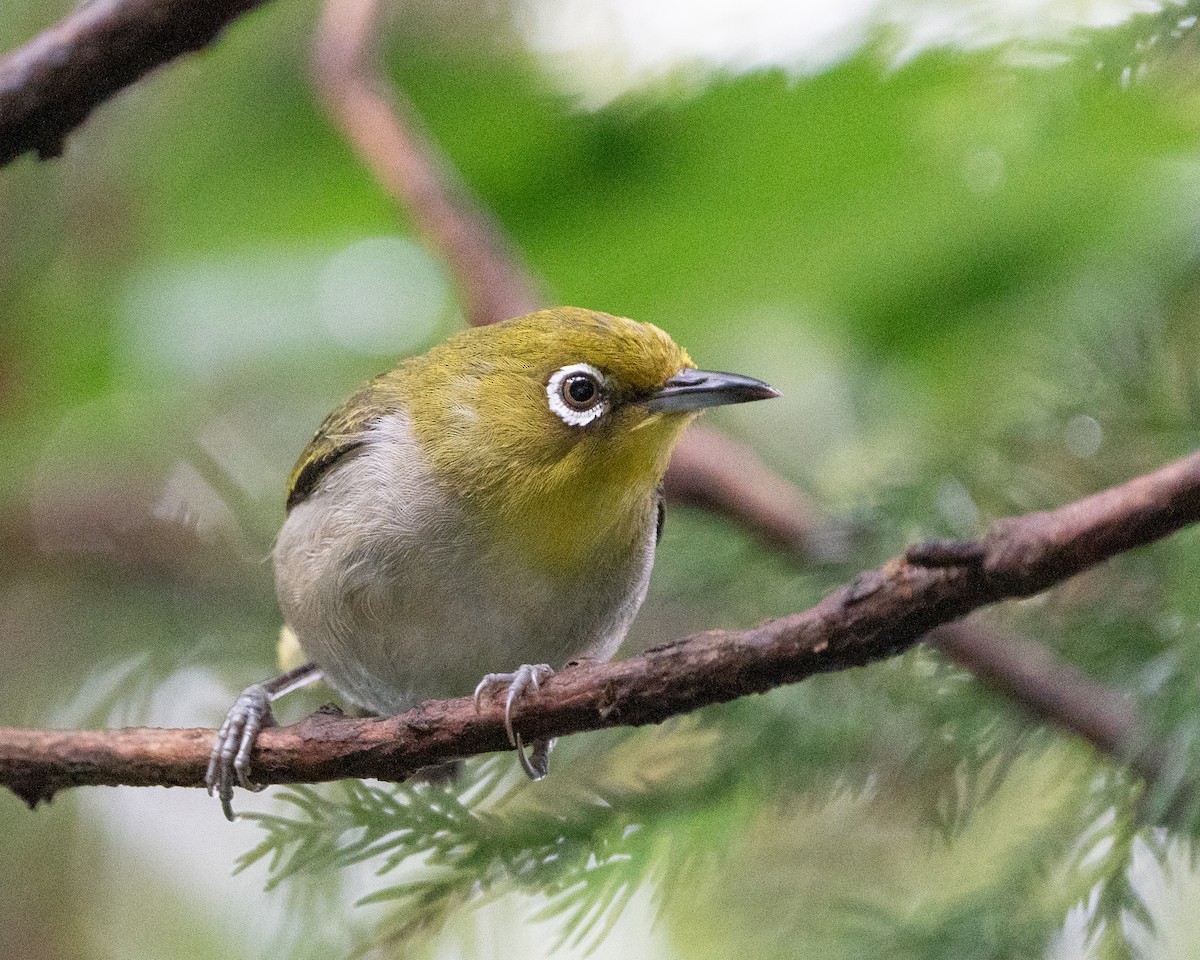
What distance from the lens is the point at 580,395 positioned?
Result: 2820 mm

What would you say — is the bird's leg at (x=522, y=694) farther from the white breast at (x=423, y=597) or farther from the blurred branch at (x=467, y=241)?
the blurred branch at (x=467, y=241)

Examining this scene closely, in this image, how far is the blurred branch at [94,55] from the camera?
205 cm

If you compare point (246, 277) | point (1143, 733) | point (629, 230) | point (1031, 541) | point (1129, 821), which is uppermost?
point (246, 277)

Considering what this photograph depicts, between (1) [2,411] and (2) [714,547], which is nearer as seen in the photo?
(2) [714,547]

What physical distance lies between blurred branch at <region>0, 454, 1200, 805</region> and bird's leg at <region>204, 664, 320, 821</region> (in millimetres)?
30

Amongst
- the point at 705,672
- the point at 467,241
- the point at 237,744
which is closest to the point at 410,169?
the point at 467,241

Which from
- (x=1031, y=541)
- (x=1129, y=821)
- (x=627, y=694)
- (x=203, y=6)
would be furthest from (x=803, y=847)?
(x=203, y=6)

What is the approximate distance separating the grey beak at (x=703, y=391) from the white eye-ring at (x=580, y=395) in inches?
4.8

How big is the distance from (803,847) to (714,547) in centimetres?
89

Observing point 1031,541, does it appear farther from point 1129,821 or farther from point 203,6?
point 203,6

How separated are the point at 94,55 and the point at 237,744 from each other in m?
1.15

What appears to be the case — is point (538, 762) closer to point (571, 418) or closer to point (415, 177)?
point (571, 418)

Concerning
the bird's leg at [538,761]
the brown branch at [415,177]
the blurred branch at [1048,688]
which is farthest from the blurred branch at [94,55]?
the blurred branch at [1048,688]

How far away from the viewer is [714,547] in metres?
3.12
